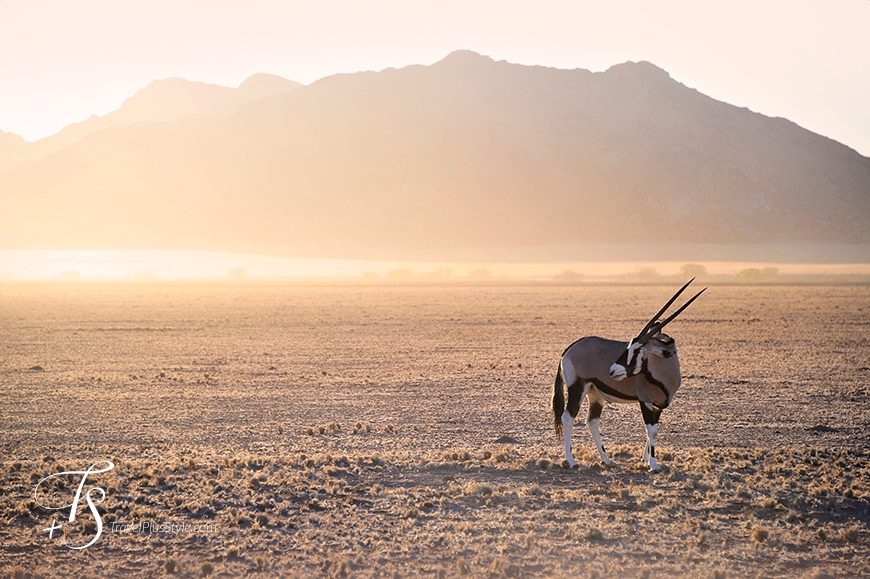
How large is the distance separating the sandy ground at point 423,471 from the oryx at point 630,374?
2.73 ft

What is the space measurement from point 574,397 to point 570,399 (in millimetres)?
73

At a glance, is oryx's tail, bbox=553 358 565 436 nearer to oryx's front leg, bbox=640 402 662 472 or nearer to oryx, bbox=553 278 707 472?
oryx, bbox=553 278 707 472

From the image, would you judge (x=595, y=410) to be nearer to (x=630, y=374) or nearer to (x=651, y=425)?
(x=651, y=425)

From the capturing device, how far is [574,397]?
1020cm

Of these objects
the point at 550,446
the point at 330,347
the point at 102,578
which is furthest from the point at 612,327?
the point at 102,578

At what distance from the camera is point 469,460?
1071cm

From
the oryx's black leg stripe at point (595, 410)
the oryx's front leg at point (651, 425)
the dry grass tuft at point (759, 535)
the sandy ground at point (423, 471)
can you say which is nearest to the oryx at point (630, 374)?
the oryx's front leg at point (651, 425)

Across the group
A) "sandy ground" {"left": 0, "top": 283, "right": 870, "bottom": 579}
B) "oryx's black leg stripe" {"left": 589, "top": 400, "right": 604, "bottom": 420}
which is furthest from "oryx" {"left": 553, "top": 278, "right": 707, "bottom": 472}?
"sandy ground" {"left": 0, "top": 283, "right": 870, "bottom": 579}

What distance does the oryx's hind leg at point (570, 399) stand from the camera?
10.2 meters

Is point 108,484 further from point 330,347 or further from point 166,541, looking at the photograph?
point 330,347

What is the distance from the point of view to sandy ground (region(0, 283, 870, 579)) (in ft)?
24.4
